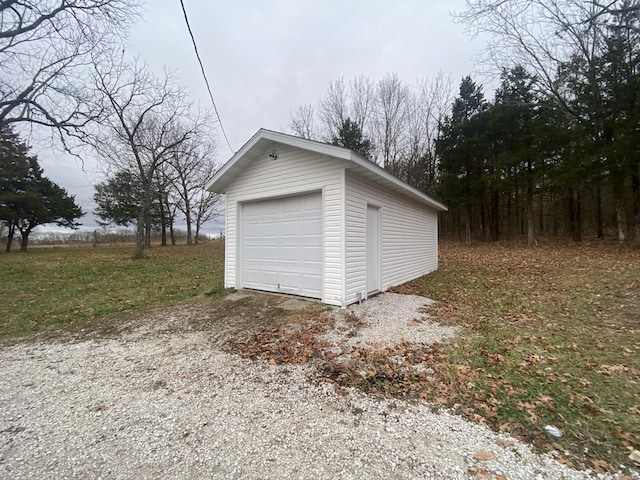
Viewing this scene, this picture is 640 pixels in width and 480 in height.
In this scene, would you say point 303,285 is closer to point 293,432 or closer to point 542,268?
point 293,432

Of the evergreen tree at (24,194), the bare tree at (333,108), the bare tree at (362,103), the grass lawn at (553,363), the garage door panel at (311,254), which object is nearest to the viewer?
the grass lawn at (553,363)

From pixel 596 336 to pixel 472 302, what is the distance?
205 centimetres

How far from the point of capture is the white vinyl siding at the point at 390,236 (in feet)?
17.4

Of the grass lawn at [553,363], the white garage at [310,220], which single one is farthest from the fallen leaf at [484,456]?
the white garage at [310,220]

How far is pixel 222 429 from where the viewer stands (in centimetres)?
212

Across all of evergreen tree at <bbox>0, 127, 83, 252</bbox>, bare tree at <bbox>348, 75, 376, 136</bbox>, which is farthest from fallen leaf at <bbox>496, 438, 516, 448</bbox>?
evergreen tree at <bbox>0, 127, 83, 252</bbox>

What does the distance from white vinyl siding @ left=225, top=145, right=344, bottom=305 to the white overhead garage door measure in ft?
0.68

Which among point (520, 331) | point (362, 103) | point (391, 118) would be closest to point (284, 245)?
point (520, 331)

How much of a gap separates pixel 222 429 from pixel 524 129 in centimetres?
1934

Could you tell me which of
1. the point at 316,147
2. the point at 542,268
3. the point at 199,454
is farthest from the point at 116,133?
the point at 542,268

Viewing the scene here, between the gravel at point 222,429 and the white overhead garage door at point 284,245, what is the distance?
2.66 metres

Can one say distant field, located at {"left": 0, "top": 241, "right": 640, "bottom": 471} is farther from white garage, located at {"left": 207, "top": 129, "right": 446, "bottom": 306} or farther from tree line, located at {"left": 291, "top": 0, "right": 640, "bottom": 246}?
tree line, located at {"left": 291, "top": 0, "right": 640, "bottom": 246}

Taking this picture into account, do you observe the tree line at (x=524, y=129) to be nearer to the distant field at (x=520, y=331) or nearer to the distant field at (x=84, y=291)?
the distant field at (x=520, y=331)

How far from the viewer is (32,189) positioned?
19328mm
